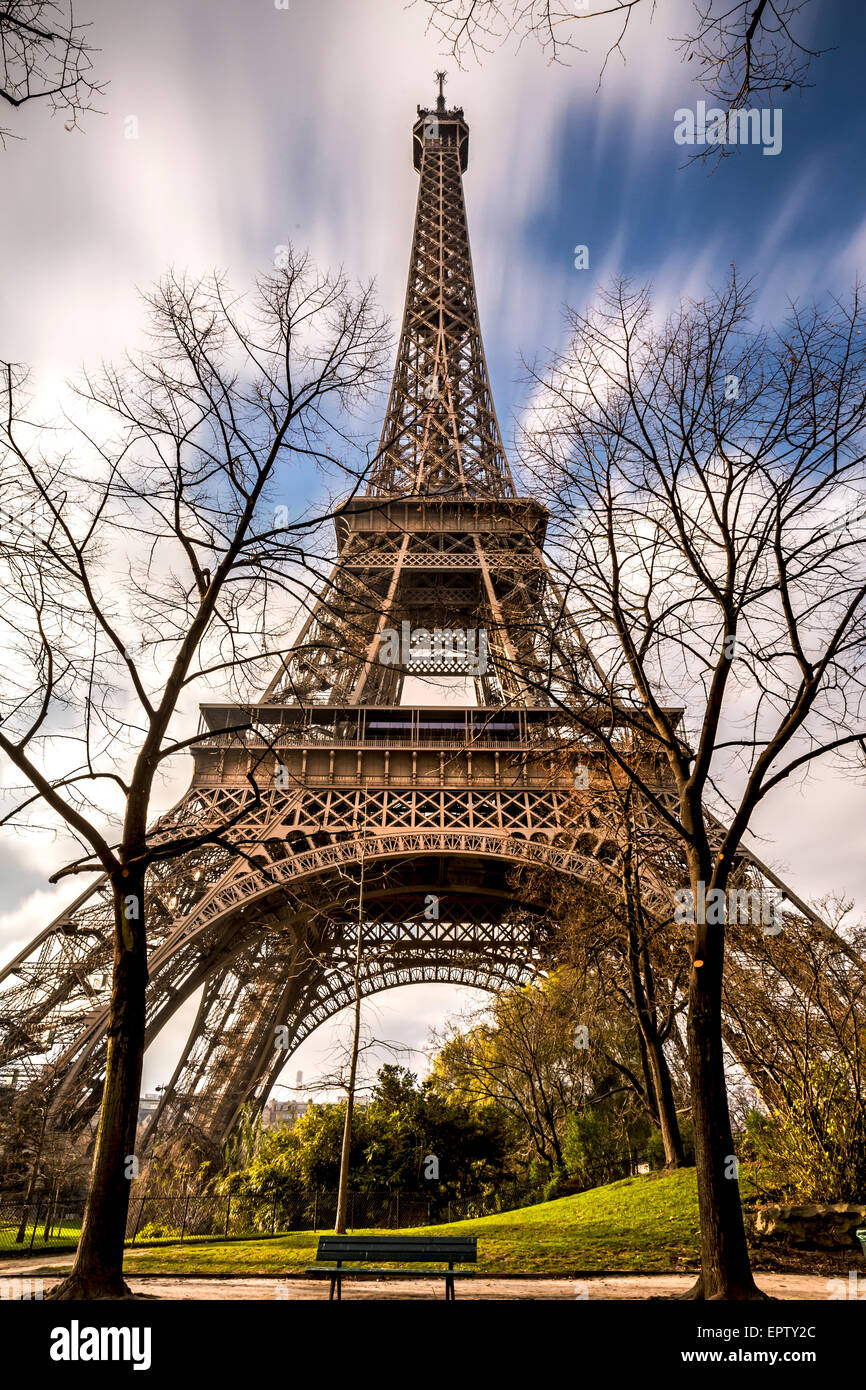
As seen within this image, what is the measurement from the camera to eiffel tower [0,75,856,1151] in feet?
57.8

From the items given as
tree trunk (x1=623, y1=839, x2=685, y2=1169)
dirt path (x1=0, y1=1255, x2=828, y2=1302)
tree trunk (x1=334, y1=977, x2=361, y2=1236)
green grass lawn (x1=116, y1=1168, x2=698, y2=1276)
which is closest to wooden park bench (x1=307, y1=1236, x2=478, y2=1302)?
dirt path (x1=0, y1=1255, x2=828, y2=1302)

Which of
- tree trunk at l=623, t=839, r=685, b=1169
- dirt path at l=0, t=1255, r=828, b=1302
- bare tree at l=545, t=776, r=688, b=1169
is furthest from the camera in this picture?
bare tree at l=545, t=776, r=688, b=1169

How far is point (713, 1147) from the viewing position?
7.32 metres

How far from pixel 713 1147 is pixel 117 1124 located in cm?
550

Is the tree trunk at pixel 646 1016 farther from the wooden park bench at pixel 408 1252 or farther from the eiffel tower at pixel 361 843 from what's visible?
the wooden park bench at pixel 408 1252

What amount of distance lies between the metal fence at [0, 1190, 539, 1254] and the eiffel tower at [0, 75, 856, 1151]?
195 cm

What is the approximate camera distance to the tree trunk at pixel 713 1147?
22.4 ft

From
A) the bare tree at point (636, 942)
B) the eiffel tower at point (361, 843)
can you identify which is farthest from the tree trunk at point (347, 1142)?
the bare tree at point (636, 942)

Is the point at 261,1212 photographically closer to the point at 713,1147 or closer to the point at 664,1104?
the point at 664,1104

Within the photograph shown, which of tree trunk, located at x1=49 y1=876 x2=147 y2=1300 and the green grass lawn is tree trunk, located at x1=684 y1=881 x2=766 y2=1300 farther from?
tree trunk, located at x1=49 y1=876 x2=147 y2=1300

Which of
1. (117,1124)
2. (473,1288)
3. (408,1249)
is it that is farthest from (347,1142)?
(117,1124)

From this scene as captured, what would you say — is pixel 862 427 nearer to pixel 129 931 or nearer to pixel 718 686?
pixel 718 686

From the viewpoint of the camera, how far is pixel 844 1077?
11.7 meters
